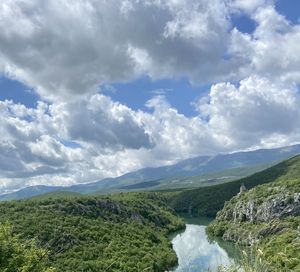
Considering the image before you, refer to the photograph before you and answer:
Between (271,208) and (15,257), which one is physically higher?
(15,257)

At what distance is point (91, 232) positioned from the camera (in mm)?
115375

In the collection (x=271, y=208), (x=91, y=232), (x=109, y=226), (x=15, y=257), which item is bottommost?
(x=271, y=208)

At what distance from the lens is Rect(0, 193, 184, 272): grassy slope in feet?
298

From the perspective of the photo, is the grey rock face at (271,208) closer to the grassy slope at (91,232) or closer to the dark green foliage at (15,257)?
the grassy slope at (91,232)

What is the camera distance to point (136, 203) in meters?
188

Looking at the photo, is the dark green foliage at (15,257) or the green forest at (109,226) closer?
the dark green foliage at (15,257)

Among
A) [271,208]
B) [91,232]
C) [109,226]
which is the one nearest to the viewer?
[91,232]

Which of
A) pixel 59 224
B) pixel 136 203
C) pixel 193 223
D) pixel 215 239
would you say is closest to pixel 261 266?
pixel 59 224

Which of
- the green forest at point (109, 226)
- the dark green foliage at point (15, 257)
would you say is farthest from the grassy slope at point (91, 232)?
the dark green foliage at point (15, 257)

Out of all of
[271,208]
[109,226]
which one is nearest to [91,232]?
[109,226]

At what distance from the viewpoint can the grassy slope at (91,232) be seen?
298ft

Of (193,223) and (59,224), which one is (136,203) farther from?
(59,224)

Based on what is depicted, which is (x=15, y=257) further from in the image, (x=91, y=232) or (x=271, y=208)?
(x=271, y=208)

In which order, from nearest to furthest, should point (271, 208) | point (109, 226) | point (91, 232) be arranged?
1. point (91, 232)
2. point (109, 226)
3. point (271, 208)
